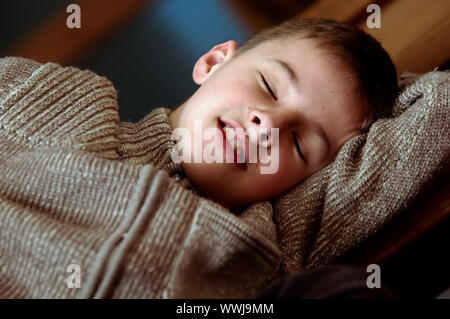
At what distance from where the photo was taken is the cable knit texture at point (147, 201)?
1.65 feet

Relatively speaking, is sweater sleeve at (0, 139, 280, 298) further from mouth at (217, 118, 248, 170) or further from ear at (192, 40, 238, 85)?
ear at (192, 40, 238, 85)

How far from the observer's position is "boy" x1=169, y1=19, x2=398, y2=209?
0.69 meters

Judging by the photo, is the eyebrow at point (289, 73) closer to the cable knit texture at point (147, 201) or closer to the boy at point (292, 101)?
the boy at point (292, 101)

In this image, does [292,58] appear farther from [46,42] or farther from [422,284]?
[46,42]

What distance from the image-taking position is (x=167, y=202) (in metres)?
0.53

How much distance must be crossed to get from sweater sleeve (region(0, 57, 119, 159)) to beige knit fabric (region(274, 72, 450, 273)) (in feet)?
0.98

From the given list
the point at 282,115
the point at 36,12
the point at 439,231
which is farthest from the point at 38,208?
the point at 36,12

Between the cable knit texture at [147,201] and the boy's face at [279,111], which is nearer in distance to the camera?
the cable knit texture at [147,201]

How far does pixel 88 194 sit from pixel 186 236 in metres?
0.13

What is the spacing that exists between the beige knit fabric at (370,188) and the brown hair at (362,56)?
2.7 inches

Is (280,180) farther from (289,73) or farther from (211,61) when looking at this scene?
(211,61)

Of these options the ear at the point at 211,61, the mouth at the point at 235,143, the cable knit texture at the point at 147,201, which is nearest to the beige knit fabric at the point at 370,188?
the cable knit texture at the point at 147,201

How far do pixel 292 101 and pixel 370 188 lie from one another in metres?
0.17

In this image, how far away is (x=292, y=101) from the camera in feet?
2.32
